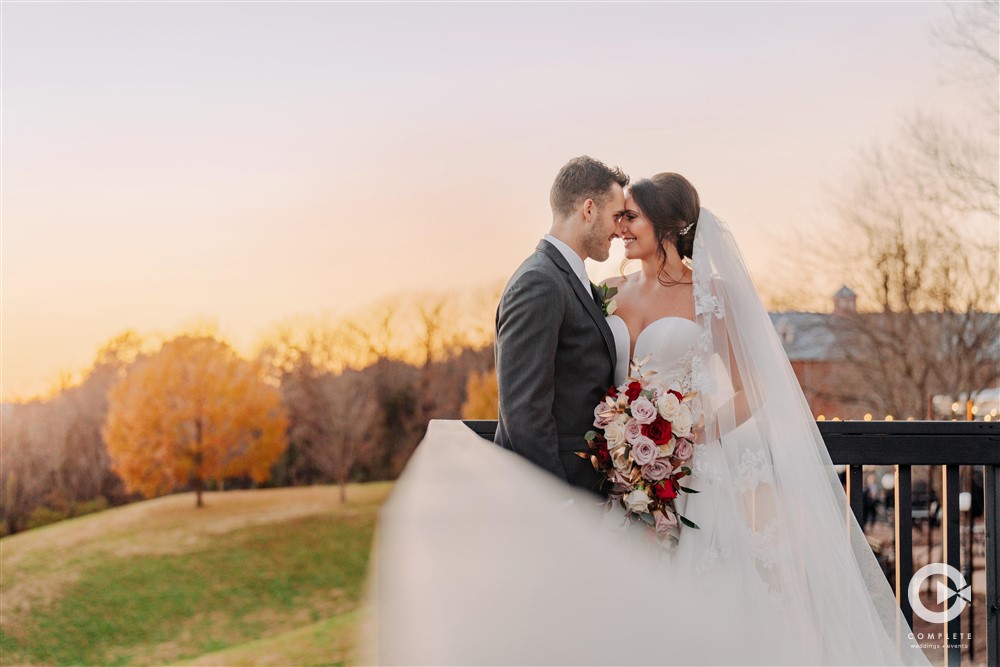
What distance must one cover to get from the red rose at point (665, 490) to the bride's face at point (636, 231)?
0.88 m

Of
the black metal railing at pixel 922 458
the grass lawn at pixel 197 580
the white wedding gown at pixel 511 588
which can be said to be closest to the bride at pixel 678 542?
the white wedding gown at pixel 511 588

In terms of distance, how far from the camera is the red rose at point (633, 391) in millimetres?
2662

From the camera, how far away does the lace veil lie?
2.63 m

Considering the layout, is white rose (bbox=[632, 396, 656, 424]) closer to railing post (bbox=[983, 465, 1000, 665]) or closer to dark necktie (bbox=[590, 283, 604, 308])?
dark necktie (bbox=[590, 283, 604, 308])

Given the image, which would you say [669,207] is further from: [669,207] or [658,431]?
[658,431]

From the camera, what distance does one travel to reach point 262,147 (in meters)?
26.6

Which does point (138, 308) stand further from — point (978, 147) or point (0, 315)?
point (978, 147)

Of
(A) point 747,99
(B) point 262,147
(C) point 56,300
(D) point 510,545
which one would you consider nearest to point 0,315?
(C) point 56,300

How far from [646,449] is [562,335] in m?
0.46

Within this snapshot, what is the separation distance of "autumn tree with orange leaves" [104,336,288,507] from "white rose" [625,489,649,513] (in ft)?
67.3

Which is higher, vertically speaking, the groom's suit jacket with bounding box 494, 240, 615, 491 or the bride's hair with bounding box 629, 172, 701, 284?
the bride's hair with bounding box 629, 172, 701, 284

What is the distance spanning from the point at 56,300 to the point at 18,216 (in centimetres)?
229

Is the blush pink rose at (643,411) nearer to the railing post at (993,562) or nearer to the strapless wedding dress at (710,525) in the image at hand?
the strapless wedding dress at (710,525)

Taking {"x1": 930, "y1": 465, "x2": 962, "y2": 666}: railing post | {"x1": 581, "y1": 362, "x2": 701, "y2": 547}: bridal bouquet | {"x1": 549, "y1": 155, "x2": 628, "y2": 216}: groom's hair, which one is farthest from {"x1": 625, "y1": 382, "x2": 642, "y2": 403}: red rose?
{"x1": 930, "y1": 465, "x2": 962, "y2": 666}: railing post
